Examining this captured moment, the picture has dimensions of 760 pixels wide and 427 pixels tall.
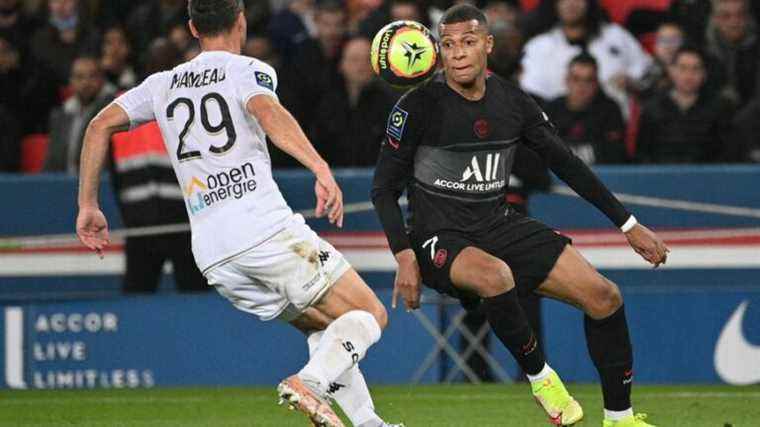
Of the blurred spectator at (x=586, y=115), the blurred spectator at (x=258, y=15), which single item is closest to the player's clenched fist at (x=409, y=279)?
the blurred spectator at (x=586, y=115)

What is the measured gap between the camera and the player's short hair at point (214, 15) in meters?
7.41

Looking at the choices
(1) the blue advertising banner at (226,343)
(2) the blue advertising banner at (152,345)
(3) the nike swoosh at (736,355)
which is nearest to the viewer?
(3) the nike swoosh at (736,355)

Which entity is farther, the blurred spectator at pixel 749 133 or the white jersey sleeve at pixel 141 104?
the blurred spectator at pixel 749 133

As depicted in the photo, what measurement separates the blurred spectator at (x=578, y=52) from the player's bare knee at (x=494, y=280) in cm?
590

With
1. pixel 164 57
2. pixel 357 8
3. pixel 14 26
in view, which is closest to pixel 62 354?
pixel 164 57

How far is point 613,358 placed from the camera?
26.4 feet

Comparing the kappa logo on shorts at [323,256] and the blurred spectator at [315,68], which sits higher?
the kappa logo on shorts at [323,256]

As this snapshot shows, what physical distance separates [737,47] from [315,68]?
3388 mm

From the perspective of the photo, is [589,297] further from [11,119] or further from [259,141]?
[11,119]

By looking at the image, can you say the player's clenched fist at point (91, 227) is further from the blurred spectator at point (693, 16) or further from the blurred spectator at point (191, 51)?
the blurred spectator at point (693, 16)

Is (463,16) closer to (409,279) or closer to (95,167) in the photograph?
(409,279)

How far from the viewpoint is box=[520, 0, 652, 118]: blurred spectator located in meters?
13.8

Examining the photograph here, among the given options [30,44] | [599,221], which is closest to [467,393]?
[599,221]

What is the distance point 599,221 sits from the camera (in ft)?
41.8
